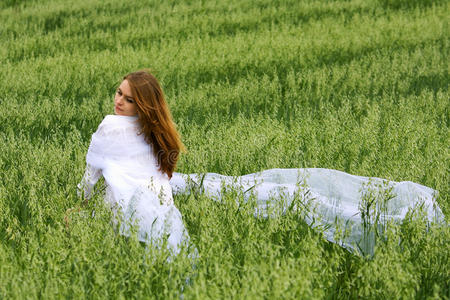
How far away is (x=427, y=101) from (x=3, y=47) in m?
6.69

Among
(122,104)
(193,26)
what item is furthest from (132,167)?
(193,26)

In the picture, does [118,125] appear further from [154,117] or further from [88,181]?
[88,181]

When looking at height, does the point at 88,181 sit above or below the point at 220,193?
above

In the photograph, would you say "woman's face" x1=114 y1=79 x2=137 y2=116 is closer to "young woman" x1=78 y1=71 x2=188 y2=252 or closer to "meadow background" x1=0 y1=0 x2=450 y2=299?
"young woman" x1=78 y1=71 x2=188 y2=252

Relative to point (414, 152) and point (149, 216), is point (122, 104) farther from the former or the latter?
point (414, 152)

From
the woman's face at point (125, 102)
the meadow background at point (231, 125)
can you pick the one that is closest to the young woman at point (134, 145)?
the woman's face at point (125, 102)

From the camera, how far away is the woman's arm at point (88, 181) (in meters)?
3.13

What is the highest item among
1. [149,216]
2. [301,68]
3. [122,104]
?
[122,104]

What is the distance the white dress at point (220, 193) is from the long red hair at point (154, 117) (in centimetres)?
5

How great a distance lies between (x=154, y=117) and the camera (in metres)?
3.22

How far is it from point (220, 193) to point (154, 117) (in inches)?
22.6

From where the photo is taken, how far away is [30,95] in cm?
683

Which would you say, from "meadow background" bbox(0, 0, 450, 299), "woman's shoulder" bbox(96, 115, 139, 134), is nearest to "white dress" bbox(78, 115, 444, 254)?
"woman's shoulder" bbox(96, 115, 139, 134)

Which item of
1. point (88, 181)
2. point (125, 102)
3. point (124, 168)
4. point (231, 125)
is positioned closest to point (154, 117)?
point (125, 102)
